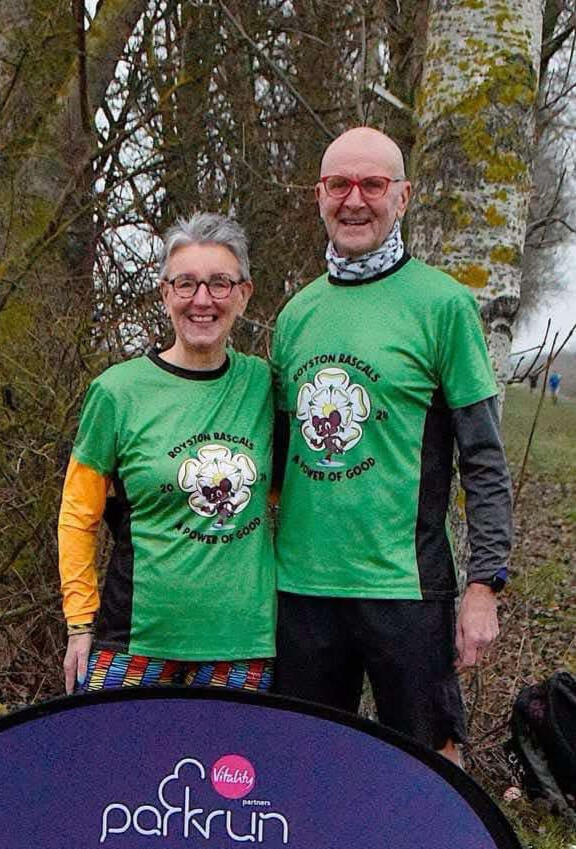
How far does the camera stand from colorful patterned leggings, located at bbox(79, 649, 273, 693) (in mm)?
2559

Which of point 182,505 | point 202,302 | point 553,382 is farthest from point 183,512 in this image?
point 553,382

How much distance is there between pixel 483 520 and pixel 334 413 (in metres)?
0.44

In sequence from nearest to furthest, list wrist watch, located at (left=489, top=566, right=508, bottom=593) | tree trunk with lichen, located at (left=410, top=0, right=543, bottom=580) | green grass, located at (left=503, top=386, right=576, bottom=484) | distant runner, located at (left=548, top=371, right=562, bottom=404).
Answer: wrist watch, located at (left=489, top=566, right=508, bottom=593)
tree trunk with lichen, located at (left=410, top=0, right=543, bottom=580)
distant runner, located at (left=548, top=371, right=562, bottom=404)
green grass, located at (left=503, top=386, right=576, bottom=484)

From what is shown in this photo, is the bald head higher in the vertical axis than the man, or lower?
higher

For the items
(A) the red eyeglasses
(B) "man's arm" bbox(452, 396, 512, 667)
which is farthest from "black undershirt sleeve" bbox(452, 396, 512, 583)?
(A) the red eyeglasses

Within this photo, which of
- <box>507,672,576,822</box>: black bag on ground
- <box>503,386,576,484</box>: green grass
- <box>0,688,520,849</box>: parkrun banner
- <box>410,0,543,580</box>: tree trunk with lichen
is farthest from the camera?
<box>503,386,576,484</box>: green grass

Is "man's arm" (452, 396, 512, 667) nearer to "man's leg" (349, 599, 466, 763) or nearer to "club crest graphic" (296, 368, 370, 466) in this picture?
"man's leg" (349, 599, 466, 763)

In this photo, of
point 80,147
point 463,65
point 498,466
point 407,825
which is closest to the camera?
point 407,825

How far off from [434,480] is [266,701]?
0.71 m

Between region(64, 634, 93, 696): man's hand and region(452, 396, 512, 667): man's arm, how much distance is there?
931 mm

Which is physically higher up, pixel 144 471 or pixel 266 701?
pixel 144 471

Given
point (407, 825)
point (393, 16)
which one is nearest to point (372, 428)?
point (407, 825)

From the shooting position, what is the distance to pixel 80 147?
6.01 meters

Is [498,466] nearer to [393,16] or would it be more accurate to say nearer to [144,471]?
[144,471]
